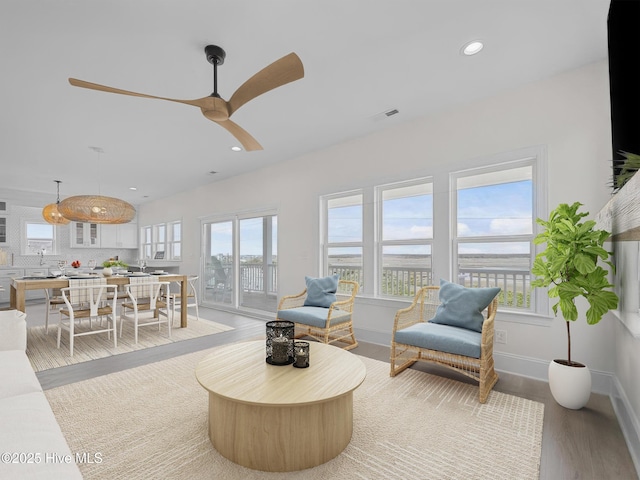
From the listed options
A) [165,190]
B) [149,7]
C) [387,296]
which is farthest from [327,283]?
[165,190]

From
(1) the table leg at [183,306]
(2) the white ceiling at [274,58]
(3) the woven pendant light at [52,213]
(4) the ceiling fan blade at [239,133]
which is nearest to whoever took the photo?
(2) the white ceiling at [274,58]

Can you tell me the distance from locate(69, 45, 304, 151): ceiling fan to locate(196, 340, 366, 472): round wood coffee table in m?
1.80

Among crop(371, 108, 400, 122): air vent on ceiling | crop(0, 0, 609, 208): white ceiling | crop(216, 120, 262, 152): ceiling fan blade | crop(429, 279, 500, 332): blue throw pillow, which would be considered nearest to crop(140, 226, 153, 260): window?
crop(0, 0, 609, 208): white ceiling

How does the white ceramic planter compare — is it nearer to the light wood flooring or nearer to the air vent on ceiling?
the light wood flooring

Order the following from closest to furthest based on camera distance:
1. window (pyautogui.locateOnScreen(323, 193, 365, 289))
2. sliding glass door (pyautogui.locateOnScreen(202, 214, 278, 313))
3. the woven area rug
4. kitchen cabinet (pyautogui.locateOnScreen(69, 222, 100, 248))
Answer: the woven area rug → window (pyautogui.locateOnScreen(323, 193, 365, 289)) → sliding glass door (pyautogui.locateOnScreen(202, 214, 278, 313)) → kitchen cabinet (pyautogui.locateOnScreen(69, 222, 100, 248))

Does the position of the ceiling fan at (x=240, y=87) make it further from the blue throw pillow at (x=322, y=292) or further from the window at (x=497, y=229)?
the window at (x=497, y=229)

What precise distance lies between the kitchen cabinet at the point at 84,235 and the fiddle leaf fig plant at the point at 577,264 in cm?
1010

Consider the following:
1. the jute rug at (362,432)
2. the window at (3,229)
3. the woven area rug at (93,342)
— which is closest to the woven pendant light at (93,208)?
the woven area rug at (93,342)

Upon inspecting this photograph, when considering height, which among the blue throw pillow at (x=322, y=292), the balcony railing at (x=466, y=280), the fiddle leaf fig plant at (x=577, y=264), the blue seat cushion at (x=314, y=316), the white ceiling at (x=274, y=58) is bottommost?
the blue seat cushion at (x=314, y=316)

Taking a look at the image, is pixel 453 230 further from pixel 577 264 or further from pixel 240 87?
pixel 240 87

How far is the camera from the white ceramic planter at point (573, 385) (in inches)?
87.5

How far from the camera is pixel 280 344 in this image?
2.13m

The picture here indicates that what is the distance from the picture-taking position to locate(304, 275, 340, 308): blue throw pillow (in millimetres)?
3994

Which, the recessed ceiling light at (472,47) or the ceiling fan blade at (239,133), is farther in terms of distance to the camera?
the ceiling fan blade at (239,133)
